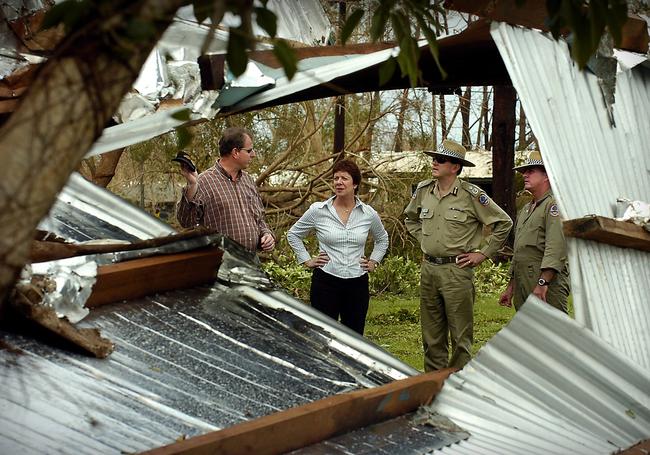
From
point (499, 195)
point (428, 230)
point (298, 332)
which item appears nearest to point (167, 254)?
point (298, 332)

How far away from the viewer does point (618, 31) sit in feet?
7.47

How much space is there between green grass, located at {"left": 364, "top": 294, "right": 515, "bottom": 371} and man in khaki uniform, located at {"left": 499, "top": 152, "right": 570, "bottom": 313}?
157cm

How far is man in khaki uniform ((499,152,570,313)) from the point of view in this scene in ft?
22.2

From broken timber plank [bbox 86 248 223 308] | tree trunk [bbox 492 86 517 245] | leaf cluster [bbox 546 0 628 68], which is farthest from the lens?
tree trunk [bbox 492 86 517 245]

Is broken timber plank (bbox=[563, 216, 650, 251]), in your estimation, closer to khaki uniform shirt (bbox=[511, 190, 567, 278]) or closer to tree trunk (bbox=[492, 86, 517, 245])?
khaki uniform shirt (bbox=[511, 190, 567, 278])

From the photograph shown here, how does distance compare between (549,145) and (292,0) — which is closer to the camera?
(549,145)

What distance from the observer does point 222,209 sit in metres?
6.51

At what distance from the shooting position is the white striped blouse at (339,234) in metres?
7.02

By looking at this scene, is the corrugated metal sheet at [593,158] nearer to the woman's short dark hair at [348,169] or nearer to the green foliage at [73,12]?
the woman's short dark hair at [348,169]

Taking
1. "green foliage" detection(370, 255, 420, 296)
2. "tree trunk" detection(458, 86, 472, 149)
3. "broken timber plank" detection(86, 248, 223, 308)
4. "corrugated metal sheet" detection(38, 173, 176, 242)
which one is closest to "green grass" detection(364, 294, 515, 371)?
"green foliage" detection(370, 255, 420, 296)

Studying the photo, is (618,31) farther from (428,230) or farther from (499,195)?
(499,195)

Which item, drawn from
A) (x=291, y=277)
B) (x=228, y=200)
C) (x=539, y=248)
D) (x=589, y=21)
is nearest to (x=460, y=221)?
(x=539, y=248)

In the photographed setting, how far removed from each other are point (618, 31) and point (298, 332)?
9.82 ft

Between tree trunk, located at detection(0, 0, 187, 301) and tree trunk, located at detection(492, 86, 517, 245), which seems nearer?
tree trunk, located at detection(0, 0, 187, 301)
